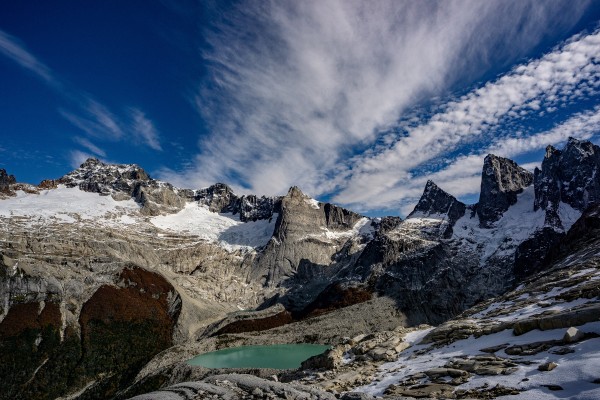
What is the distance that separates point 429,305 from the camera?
555 ft

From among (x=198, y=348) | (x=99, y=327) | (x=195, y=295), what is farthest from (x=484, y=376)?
(x=195, y=295)

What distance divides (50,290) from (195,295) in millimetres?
A: 77528

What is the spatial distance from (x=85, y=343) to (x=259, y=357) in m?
54.7

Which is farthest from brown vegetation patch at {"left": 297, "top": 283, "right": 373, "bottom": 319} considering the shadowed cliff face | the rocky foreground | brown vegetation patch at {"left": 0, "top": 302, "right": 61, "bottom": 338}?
the rocky foreground

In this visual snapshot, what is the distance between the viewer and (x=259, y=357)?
107375 millimetres

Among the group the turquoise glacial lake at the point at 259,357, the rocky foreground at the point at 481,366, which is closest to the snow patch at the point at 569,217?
the turquoise glacial lake at the point at 259,357

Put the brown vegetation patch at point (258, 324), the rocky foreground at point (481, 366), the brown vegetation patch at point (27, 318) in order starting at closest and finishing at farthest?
the rocky foreground at point (481, 366) → the brown vegetation patch at point (27, 318) → the brown vegetation patch at point (258, 324)

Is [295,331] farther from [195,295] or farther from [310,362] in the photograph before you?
[310,362]

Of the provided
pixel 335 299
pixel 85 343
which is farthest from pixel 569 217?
pixel 85 343

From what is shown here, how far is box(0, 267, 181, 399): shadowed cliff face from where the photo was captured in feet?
321

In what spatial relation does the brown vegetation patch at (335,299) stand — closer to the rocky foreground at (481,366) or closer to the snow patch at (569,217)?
the snow patch at (569,217)

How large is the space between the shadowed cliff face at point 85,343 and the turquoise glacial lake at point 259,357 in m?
20.3

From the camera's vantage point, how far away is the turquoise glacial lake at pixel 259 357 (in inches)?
3699

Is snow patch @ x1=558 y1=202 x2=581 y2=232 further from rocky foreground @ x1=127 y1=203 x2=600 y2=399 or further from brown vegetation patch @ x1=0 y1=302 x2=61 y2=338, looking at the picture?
brown vegetation patch @ x1=0 y1=302 x2=61 y2=338
